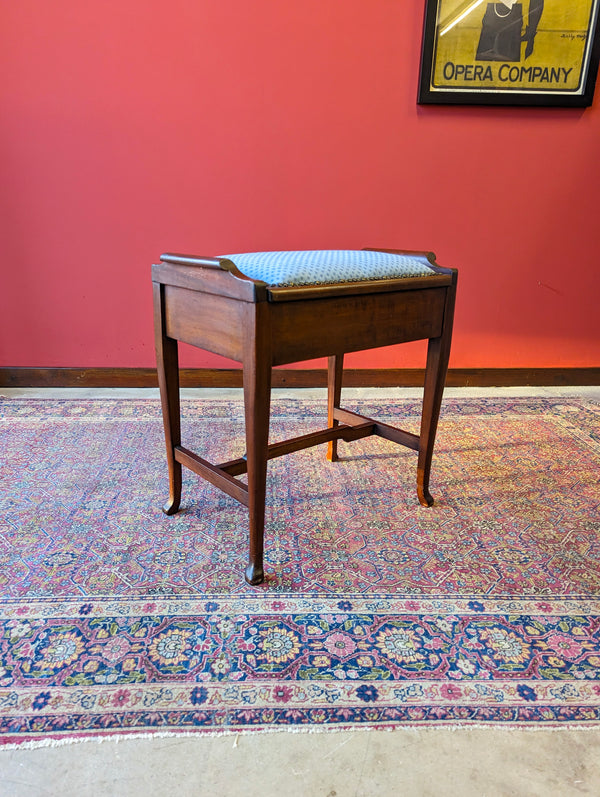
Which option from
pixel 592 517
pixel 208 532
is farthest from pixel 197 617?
pixel 592 517

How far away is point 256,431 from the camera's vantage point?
113 cm

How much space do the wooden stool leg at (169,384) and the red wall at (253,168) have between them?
3.87ft

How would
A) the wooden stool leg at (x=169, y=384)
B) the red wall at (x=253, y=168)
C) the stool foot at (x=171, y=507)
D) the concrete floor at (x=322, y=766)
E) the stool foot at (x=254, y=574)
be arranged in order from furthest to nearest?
the red wall at (x=253, y=168) < the stool foot at (x=171, y=507) < the wooden stool leg at (x=169, y=384) < the stool foot at (x=254, y=574) < the concrete floor at (x=322, y=766)

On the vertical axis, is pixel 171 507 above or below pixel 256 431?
below

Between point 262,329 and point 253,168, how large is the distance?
62.5 inches

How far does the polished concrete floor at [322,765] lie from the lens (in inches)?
30.9

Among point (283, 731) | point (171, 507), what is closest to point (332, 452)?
point (171, 507)

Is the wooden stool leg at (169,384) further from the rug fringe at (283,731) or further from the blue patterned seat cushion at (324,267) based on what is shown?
the rug fringe at (283,731)

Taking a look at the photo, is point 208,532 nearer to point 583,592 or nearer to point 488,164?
Answer: point 583,592

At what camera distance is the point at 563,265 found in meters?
2.58

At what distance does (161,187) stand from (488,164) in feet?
4.78

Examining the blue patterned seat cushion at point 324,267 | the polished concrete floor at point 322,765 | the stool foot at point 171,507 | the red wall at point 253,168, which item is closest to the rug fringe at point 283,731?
the polished concrete floor at point 322,765

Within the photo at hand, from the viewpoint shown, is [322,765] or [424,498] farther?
[424,498]

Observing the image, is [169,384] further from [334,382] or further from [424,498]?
[424,498]
